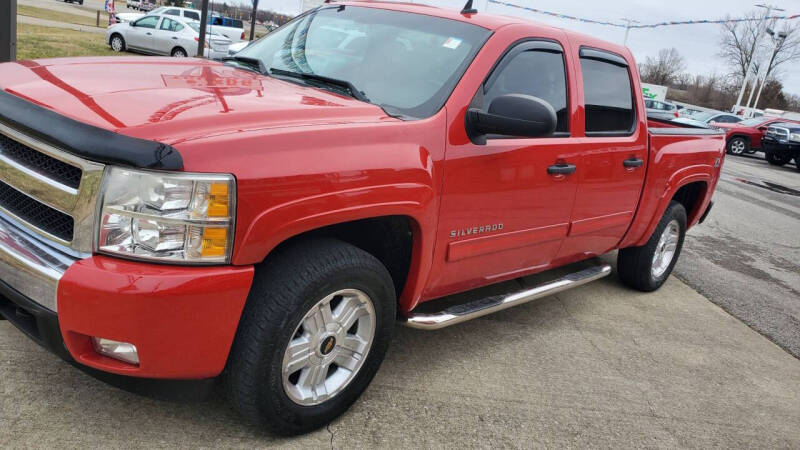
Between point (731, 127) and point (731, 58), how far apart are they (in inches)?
1766

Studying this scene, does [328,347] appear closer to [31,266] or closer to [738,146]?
[31,266]

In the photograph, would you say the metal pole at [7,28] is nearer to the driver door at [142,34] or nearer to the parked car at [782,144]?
the driver door at [142,34]

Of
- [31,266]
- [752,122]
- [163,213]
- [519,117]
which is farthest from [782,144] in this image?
[31,266]

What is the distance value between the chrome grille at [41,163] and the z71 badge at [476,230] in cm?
159

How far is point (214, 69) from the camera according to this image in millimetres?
3443

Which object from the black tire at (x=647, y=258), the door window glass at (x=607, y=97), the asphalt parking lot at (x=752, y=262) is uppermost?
the door window glass at (x=607, y=97)

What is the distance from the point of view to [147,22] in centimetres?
2225

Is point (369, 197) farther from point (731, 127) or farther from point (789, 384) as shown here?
point (731, 127)

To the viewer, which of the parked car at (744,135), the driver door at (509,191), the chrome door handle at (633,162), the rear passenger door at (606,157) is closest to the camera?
the driver door at (509,191)

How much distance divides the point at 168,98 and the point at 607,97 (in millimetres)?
2691

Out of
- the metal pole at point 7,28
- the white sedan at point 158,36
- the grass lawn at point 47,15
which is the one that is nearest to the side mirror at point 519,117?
the metal pole at point 7,28

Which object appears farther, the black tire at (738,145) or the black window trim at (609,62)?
the black tire at (738,145)

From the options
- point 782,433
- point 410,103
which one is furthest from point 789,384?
point 410,103

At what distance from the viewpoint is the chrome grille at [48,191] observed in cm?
216
